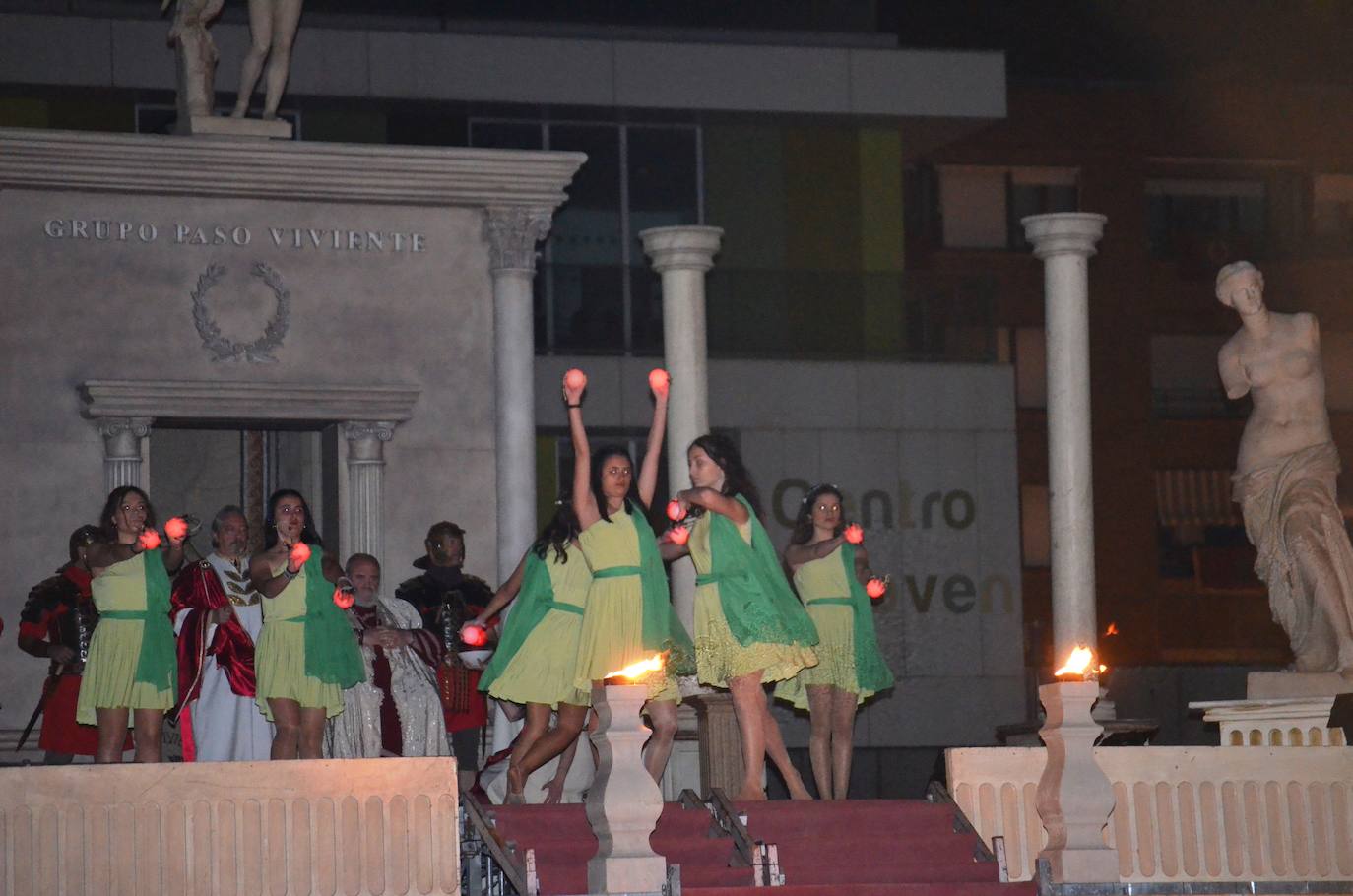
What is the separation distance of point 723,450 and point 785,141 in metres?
11.5

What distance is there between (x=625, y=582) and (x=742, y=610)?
1.92 feet

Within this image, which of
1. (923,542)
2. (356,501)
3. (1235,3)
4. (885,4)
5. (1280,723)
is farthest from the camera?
(885,4)

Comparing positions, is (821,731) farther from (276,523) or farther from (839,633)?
(276,523)

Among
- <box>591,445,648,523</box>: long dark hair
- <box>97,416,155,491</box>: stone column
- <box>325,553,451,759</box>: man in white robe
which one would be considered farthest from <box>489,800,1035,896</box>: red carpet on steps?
<box>97,416,155,491</box>: stone column

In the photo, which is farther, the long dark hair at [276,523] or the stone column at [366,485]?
the stone column at [366,485]

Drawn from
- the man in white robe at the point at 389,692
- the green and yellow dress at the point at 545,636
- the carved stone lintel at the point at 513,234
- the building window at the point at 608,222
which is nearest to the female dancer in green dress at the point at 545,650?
the green and yellow dress at the point at 545,636

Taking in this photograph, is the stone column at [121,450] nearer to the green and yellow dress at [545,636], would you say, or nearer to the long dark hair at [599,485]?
the green and yellow dress at [545,636]

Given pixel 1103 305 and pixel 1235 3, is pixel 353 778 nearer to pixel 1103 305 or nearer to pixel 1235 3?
pixel 1235 3

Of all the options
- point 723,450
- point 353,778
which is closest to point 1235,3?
point 723,450

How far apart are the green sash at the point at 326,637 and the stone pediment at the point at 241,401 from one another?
444cm

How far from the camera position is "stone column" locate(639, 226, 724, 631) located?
17.4 metres

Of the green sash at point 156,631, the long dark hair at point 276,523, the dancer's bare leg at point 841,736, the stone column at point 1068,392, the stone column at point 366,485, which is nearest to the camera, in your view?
the green sash at point 156,631

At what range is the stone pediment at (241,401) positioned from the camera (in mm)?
17094

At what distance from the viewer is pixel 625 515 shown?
41.5 feet
